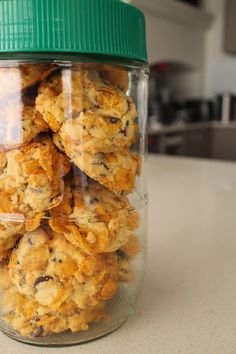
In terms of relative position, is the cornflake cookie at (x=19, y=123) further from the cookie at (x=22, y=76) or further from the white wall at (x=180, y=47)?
the white wall at (x=180, y=47)

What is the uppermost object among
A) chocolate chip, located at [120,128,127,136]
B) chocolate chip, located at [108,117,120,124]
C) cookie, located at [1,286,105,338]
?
chocolate chip, located at [108,117,120,124]

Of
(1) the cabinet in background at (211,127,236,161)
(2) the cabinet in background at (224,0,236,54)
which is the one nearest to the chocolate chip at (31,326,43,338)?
(1) the cabinet in background at (211,127,236,161)

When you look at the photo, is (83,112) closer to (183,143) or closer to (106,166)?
(106,166)

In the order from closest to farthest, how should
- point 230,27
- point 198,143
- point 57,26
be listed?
1. point 57,26
2. point 198,143
3. point 230,27

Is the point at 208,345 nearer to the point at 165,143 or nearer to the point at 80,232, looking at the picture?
the point at 80,232

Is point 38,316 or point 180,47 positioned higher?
point 180,47

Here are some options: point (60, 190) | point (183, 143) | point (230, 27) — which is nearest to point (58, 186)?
point (60, 190)

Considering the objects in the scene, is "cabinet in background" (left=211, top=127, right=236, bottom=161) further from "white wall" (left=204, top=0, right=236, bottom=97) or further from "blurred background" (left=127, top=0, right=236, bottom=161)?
"white wall" (left=204, top=0, right=236, bottom=97)

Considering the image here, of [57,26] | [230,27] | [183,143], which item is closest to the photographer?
[57,26]
